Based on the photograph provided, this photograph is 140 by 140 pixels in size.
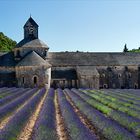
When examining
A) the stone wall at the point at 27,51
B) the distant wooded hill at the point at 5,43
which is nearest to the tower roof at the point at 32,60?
the stone wall at the point at 27,51

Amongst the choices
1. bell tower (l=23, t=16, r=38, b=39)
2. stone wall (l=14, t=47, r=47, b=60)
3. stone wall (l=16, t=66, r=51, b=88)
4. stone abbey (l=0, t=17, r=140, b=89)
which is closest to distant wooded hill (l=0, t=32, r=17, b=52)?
bell tower (l=23, t=16, r=38, b=39)

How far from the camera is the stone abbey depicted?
1869 inches

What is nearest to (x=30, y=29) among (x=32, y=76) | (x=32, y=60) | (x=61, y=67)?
(x=61, y=67)

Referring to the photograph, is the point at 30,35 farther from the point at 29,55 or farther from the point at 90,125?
the point at 90,125

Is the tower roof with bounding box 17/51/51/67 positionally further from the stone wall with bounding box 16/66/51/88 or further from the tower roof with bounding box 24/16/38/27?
the tower roof with bounding box 24/16/38/27

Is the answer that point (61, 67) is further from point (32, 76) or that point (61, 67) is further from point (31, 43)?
point (32, 76)

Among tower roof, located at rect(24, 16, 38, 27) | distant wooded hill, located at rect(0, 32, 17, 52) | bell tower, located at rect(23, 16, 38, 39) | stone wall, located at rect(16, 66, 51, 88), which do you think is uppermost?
distant wooded hill, located at rect(0, 32, 17, 52)

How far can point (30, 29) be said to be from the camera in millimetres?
53688

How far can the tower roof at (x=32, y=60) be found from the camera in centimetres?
4688

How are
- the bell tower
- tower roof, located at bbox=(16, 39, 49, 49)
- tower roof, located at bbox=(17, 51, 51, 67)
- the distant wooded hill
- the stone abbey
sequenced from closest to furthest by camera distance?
tower roof, located at bbox=(17, 51, 51, 67)
the stone abbey
tower roof, located at bbox=(16, 39, 49, 49)
the bell tower
the distant wooded hill

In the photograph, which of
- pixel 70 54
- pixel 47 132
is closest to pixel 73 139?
pixel 47 132

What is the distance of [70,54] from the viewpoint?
56.5 m

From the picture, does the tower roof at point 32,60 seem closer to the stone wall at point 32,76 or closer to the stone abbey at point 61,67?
the stone abbey at point 61,67

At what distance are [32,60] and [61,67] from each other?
22.6 feet
